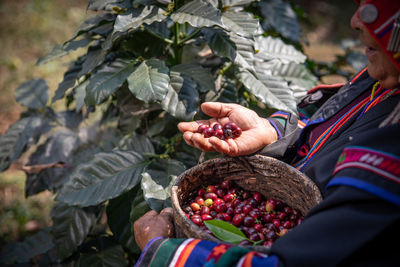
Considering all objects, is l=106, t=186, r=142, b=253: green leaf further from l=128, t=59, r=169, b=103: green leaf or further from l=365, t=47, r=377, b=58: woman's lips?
l=365, t=47, r=377, b=58: woman's lips

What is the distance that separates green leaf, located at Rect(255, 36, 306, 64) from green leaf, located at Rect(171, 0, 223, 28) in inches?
15.9

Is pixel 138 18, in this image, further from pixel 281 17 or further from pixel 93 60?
pixel 281 17

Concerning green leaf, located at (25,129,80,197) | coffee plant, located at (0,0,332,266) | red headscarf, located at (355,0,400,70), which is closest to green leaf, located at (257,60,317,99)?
coffee plant, located at (0,0,332,266)

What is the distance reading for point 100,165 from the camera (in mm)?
1325

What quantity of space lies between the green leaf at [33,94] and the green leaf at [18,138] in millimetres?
96

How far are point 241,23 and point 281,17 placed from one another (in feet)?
2.73

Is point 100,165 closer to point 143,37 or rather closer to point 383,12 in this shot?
point 143,37

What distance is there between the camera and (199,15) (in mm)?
1130

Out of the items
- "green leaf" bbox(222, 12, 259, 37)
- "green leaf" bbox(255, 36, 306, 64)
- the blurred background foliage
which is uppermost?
"green leaf" bbox(222, 12, 259, 37)

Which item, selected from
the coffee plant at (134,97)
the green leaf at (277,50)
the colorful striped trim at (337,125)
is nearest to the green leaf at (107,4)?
the coffee plant at (134,97)

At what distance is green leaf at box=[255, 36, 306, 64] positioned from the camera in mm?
1497

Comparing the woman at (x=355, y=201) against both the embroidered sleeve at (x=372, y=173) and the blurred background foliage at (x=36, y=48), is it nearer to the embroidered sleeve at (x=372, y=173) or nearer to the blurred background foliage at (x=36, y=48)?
the embroidered sleeve at (x=372, y=173)

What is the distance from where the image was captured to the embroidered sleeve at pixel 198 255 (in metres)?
0.68

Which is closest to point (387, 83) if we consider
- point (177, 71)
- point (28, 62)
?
point (177, 71)
